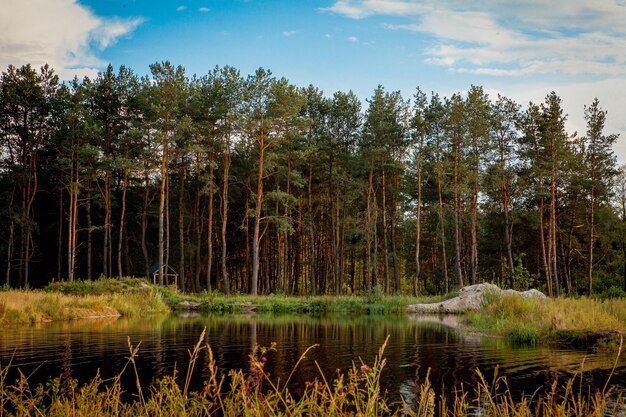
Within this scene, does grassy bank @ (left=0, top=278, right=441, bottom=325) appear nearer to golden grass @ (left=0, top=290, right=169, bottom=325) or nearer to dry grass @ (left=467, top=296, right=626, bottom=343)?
golden grass @ (left=0, top=290, right=169, bottom=325)

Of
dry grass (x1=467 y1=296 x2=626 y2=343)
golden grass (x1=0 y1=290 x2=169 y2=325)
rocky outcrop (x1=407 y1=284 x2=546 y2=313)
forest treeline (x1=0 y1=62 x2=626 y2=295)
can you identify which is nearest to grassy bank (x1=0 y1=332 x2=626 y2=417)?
dry grass (x1=467 y1=296 x2=626 y2=343)

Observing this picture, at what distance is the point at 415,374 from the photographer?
41.7ft

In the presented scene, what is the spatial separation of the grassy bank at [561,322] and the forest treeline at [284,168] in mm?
19444

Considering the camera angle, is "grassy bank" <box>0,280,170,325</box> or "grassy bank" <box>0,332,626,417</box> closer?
"grassy bank" <box>0,332,626,417</box>

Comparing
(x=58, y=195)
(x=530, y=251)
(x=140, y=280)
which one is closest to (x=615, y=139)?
(x=530, y=251)

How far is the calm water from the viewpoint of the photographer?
1223cm

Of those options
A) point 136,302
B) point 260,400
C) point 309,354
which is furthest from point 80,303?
point 260,400

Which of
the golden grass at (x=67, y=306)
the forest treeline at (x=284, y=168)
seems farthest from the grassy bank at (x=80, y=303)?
the forest treeline at (x=284, y=168)

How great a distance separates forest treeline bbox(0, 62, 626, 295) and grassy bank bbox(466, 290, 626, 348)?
765 inches

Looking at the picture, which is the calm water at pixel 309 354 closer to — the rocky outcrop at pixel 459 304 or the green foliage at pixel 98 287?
the green foliage at pixel 98 287

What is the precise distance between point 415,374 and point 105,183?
4212 cm

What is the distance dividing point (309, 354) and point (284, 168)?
33884mm

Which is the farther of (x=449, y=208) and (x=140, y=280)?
(x=449, y=208)

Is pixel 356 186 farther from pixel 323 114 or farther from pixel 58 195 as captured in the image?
pixel 58 195
